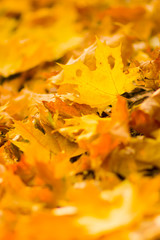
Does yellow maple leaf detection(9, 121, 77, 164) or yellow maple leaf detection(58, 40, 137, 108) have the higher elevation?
yellow maple leaf detection(58, 40, 137, 108)

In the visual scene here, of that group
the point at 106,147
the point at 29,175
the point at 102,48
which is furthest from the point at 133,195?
the point at 102,48

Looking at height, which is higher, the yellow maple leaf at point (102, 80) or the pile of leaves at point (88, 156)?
the yellow maple leaf at point (102, 80)

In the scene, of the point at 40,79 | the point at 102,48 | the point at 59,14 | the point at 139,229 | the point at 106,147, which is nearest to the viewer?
the point at 139,229

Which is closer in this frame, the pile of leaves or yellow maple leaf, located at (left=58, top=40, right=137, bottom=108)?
the pile of leaves

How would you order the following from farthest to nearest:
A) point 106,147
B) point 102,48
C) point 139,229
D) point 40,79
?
point 40,79, point 102,48, point 106,147, point 139,229

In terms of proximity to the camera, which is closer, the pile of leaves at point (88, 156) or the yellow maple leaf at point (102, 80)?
the pile of leaves at point (88, 156)

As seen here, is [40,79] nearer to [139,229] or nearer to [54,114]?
[54,114]

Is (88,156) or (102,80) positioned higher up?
(102,80)

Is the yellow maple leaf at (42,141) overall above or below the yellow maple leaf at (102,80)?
below
